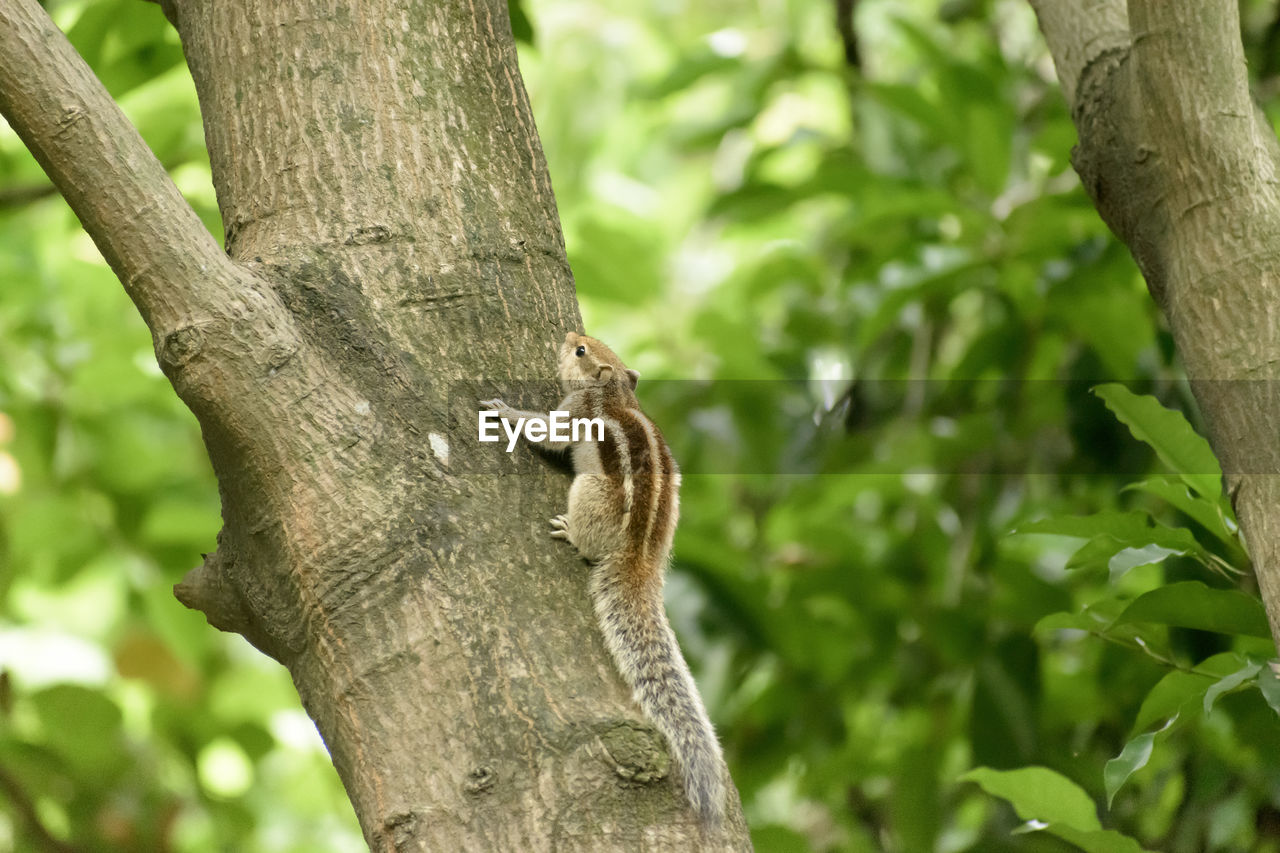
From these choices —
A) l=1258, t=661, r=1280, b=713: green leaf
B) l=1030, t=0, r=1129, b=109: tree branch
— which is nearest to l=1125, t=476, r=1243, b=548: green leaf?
l=1258, t=661, r=1280, b=713: green leaf

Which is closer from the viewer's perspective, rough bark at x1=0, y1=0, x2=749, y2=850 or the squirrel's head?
rough bark at x1=0, y1=0, x2=749, y2=850

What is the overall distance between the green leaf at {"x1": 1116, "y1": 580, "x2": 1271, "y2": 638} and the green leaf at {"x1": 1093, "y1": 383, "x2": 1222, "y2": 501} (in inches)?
8.5

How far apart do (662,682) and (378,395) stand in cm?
63

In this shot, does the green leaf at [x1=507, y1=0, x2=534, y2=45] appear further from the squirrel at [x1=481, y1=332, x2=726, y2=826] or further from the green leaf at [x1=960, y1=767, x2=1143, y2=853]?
the green leaf at [x1=960, y1=767, x2=1143, y2=853]

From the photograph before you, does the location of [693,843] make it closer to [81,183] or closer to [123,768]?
[81,183]

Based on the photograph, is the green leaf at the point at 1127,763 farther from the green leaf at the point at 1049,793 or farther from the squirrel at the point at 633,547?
the squirrel at the point at 633,547

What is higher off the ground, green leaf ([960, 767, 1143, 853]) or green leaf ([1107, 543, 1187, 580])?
green leaf ([1107, 543, 1187, 580])

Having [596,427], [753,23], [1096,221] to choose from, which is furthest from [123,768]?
[753,23]

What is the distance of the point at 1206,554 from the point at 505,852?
4.62 ft

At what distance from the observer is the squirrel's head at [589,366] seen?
7.23 ft

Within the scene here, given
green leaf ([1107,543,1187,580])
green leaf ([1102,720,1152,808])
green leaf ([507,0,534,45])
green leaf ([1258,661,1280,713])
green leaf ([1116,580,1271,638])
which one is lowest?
green leaf ([1102,720,1152,808])

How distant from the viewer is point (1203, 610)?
2105 millimetres

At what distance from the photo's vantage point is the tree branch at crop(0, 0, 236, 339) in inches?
66.9

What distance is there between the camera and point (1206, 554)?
2152mm
